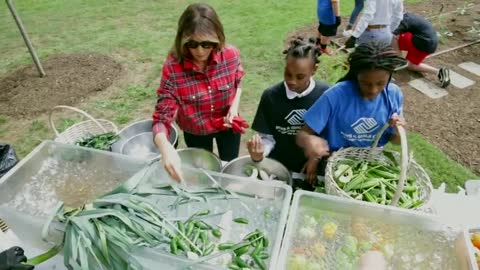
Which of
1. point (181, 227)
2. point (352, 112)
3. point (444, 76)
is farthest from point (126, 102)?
point (444, 76)

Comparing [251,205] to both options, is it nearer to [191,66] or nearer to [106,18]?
[191,66]

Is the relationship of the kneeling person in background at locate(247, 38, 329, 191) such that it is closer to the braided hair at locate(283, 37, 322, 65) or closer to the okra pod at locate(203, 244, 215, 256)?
the braided hair at locate(283, 37, 322, 65)

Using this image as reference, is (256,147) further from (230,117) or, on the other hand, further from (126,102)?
(126,102)

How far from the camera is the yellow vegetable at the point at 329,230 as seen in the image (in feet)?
4.95

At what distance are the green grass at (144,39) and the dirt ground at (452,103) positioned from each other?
226 millimetres

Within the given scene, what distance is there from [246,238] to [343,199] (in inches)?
18.1

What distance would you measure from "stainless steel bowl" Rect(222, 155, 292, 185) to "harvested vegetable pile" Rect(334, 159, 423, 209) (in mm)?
286

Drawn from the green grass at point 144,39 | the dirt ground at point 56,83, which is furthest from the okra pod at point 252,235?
the dirt ground at point 56,83

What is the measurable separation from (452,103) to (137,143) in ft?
12.4

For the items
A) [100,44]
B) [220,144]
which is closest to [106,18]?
[100,44]

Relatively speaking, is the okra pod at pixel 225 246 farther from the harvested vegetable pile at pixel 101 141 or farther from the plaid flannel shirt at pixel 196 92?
the harvested vegetable pile at pixel 101 141

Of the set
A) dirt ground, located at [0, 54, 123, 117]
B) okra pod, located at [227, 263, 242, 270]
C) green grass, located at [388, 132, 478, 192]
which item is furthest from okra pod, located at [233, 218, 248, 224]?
dirt ground, located at [0, 54, 123, 117]

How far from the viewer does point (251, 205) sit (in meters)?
1.62

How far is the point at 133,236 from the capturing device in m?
1.38
